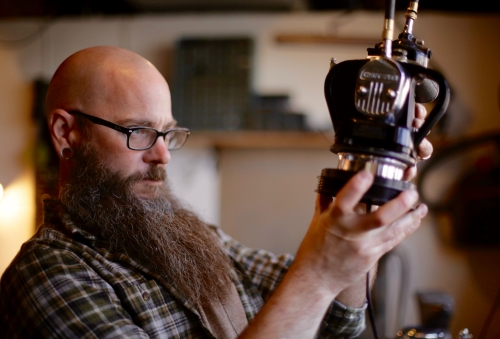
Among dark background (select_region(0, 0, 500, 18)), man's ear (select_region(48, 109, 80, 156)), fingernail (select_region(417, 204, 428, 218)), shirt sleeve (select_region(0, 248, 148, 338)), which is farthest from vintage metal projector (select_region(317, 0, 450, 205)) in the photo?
dark background (select_region(0, 0, 500, 18))

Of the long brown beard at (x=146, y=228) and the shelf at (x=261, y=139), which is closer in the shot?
the long brown beard at (x=146, y=228)

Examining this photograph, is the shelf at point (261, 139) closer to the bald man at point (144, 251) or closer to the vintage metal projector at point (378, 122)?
the bald man at point (144, 251)

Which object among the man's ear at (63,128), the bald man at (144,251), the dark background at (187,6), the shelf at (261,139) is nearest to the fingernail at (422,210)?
the bald man at (144,251)

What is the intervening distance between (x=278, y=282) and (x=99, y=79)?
69cm

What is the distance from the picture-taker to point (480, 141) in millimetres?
2619

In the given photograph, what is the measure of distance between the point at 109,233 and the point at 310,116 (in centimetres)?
186

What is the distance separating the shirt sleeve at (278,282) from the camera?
3.82 feet

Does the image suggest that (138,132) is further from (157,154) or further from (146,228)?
(146,228)

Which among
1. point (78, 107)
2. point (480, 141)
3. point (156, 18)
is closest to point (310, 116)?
point (480, 141)

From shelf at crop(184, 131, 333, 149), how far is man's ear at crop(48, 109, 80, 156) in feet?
4.68

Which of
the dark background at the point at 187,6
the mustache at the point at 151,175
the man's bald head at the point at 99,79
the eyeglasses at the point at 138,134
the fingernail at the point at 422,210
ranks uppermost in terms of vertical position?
the dark background at the point at 187,6

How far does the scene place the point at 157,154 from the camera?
46.6 inches

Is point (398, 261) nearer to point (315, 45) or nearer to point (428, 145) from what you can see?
point (315, 45)

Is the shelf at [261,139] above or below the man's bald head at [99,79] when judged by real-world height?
below
